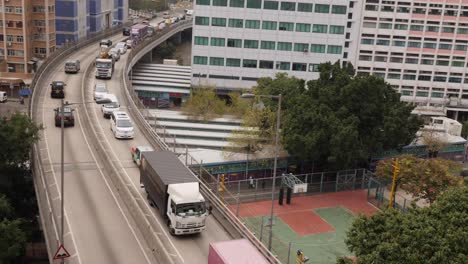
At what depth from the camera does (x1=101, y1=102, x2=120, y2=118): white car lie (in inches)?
2250

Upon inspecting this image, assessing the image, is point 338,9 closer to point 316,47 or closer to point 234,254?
point 316,47

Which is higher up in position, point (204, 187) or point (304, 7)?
point (304, 7)

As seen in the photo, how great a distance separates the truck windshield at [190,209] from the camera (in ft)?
103

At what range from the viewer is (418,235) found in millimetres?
25984

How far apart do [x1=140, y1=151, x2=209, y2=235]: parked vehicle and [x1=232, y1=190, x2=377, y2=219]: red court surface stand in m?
15.8

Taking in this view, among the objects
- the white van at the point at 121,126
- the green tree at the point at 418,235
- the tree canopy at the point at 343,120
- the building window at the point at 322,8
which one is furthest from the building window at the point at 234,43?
the green tree at the point at 418,235

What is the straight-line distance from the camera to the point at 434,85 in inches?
3915

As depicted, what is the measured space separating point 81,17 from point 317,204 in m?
87.3

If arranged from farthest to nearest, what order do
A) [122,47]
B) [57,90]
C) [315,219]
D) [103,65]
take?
[122,47]
[103,65]
[57,90]
[315,219]

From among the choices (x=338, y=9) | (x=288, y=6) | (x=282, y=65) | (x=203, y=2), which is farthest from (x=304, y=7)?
(x=203, y=2)

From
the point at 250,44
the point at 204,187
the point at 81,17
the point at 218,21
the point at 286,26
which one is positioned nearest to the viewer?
the point at 204,187

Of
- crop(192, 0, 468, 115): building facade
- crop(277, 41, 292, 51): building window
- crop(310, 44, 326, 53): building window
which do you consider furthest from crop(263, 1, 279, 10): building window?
crop(310, 44, 326, 53): building window

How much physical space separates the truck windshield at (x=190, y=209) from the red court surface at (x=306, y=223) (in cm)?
1729

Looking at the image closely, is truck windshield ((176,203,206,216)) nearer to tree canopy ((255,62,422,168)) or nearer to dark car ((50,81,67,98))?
tree canopy ((255,62,422,168))
